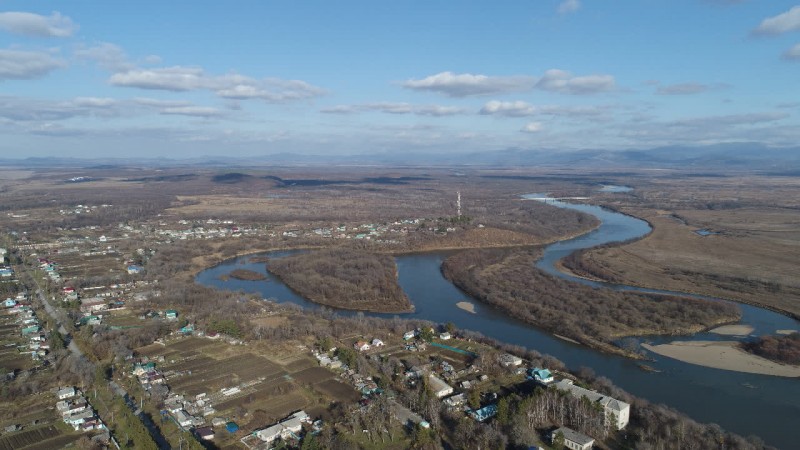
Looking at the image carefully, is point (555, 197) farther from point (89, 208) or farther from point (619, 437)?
point (619, 437)

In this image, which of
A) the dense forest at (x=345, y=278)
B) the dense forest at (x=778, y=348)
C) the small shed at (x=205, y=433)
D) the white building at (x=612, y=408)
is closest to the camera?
the small shed at (x=205, y=433)

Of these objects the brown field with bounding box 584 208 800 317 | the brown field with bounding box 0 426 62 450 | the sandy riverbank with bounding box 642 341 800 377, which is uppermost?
the brown field with bounding box 584 208 800 317

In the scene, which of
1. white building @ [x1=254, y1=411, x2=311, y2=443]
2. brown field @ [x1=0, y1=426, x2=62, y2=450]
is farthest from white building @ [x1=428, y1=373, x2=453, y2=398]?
brown field @ [x1=0, y1=426, x2=62, y2=450]

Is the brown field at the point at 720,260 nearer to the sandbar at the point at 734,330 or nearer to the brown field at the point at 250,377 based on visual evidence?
the sandbar at the point at 734,330

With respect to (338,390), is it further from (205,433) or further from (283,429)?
(205,433)

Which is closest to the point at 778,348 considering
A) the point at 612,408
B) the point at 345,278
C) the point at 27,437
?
the point at 612,408

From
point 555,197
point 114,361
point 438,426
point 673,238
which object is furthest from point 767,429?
point 555,197

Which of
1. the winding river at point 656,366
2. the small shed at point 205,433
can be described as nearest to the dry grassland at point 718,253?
the winding river at point 656,366

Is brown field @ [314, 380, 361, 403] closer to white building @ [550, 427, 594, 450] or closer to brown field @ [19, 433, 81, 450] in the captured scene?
white building @ [550, 427, 594, 450]
